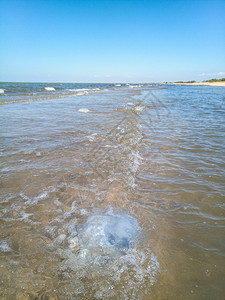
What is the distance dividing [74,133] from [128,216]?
3.94 metres

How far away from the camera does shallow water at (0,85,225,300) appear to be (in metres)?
1.32

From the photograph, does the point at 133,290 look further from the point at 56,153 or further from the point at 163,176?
the point at 56,153

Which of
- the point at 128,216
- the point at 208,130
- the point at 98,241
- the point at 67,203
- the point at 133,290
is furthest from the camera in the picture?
the point at 208,130

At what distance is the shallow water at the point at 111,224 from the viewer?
4.34 ft

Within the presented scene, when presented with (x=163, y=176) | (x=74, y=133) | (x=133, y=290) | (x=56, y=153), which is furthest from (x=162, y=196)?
(x=74, y=133)

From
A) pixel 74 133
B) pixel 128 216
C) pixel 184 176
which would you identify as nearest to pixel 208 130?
pixel 184 176

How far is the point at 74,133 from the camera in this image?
17.7 ft

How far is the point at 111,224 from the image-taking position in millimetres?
1899

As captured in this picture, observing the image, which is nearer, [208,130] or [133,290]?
[133,290]

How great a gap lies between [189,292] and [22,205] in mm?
2108

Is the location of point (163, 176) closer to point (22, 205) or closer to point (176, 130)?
point (22, 205)

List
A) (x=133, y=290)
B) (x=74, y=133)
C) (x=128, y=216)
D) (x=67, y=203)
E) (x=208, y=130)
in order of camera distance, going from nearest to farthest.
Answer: (x=133, y=290)
(x=128, y=216)
(x=67, y=203)
(x=74, y=133)
(x=208, y=130)

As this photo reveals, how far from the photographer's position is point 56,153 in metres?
3.80

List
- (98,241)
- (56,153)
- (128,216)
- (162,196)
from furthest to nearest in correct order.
Result: (56,153)
(162,196)
(128,216)
(98,241)
